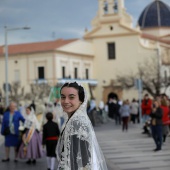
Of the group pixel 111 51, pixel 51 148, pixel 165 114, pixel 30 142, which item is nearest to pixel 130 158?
pixel 30 142

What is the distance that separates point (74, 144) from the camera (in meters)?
4.96

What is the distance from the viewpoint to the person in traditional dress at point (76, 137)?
493 cm

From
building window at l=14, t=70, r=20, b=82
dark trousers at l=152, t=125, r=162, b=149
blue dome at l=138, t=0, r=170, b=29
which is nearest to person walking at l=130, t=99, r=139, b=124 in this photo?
dark trousers at l=152, t=125, r=162, b=149

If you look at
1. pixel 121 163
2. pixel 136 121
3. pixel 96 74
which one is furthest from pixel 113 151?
pixel 96 74

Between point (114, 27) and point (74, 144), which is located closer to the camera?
point (74, 144)

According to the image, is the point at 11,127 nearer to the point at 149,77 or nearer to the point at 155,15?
the point at 149,77

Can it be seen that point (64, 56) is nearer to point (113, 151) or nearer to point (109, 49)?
point (109, 49)

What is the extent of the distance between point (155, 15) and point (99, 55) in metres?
16.3

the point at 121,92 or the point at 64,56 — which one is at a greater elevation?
the point at 64,56

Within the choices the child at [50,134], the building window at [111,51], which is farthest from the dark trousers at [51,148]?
the building window at [111,51]

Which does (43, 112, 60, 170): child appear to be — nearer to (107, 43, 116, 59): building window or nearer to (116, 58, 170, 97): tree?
(116, 58, 170, 97): tree

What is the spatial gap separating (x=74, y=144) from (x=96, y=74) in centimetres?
7327

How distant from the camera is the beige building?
7200cm

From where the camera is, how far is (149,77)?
65688 mm
